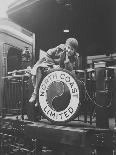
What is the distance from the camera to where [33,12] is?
8.55 meters

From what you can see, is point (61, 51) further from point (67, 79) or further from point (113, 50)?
point (113, 50)

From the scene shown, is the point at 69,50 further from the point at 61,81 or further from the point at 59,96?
the point at 59,96

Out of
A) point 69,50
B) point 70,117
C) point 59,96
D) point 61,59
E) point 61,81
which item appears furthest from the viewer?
point 61,59

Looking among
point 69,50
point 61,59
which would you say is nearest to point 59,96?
point 61,59

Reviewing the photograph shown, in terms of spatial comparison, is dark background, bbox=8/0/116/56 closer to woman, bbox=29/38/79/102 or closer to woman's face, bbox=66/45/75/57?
woman, bbox=29/38/79/102

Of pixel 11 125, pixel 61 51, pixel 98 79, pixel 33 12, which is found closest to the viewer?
pixel 98 79

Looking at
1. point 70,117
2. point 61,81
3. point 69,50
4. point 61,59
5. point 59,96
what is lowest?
point 70,117

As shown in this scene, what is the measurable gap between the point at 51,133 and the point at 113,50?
5523mm

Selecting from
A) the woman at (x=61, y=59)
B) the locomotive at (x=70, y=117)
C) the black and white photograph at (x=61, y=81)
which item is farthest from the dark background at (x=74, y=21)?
the locomotive at (x=70, y=117)

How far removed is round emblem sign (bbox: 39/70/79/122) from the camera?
5.67m

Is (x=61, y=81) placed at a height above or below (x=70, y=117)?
above

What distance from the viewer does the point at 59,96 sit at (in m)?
6.04

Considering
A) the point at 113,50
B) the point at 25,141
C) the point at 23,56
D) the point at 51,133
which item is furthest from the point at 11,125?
the point at 113,50

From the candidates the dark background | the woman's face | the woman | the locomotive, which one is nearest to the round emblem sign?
the locomotive
